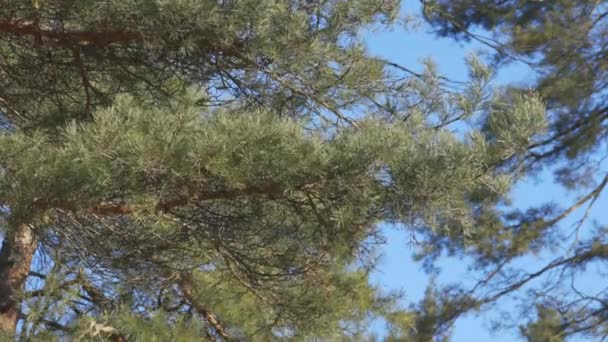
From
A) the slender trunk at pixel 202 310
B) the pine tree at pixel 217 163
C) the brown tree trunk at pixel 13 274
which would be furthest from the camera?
the slender trunk at pixel 202 310

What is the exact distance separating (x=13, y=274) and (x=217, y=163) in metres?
2.80

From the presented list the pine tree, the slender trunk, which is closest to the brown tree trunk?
the pine tree

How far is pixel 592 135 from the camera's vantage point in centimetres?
632

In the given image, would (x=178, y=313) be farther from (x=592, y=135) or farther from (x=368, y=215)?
(x=592, y=135)

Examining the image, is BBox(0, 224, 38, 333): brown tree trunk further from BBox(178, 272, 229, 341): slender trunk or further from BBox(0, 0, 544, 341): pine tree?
BBox(178, 272, 229, 341): slender trunk

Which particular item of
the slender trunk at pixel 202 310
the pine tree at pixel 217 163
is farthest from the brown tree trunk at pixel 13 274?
the slender trunk at pixel 202 310

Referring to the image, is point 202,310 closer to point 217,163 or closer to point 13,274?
point 13,274

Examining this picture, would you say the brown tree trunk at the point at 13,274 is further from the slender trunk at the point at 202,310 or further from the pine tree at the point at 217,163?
the slender trunk at the point at 202,310

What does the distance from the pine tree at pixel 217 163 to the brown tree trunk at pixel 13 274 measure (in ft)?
0.04

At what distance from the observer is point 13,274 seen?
5586 millimetres

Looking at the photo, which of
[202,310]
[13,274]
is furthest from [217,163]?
[13,274]

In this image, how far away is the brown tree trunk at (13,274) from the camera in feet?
17.3

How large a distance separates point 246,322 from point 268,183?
191 cm

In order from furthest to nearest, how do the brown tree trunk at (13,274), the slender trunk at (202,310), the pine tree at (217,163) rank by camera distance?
the slender trunk at (202,310), the brown tree trunk at (13,274), the pine tree at (217,163)
